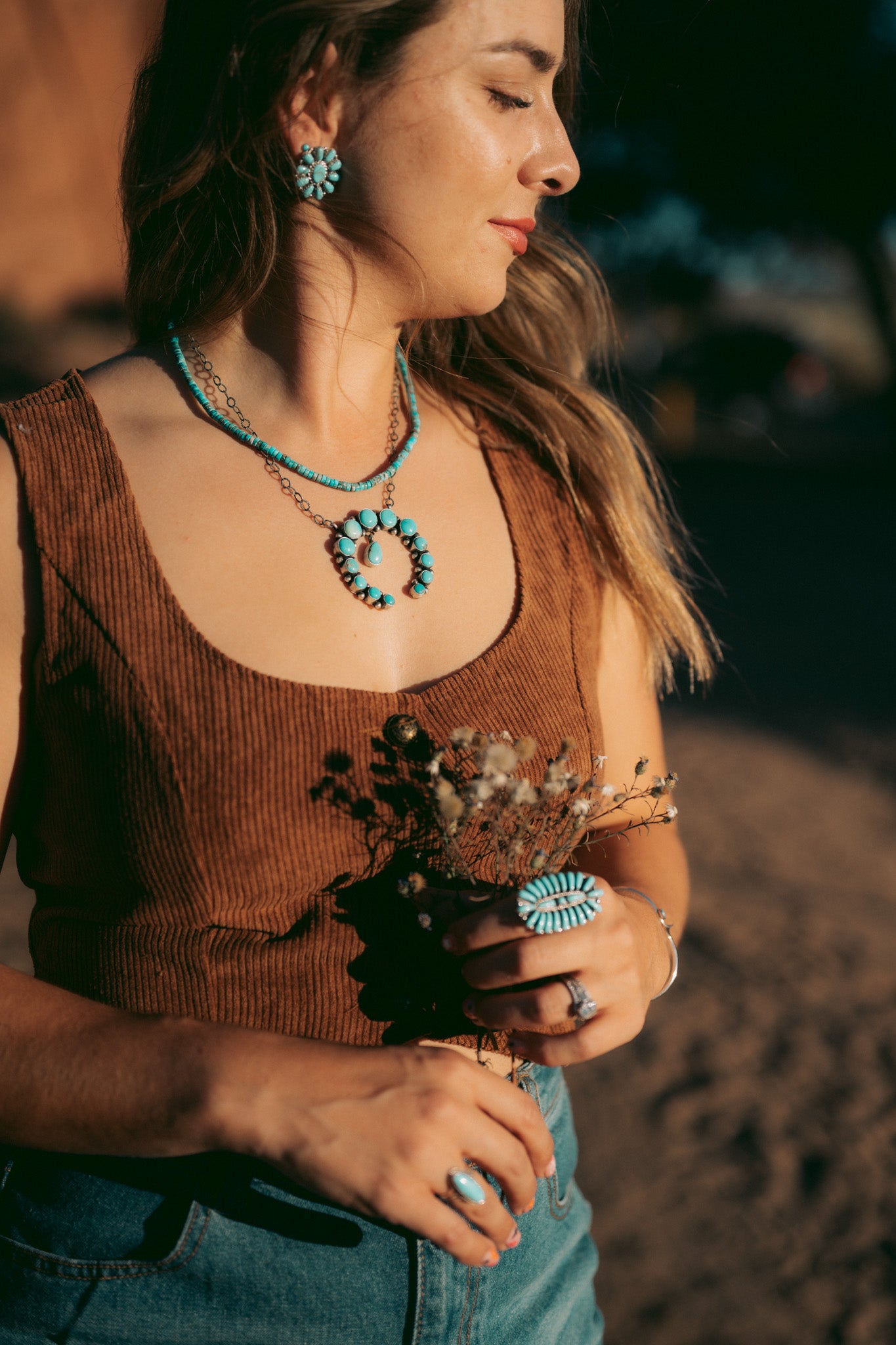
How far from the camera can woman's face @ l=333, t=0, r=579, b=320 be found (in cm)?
138

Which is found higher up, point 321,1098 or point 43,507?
point 43,507

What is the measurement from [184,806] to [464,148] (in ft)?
3.25

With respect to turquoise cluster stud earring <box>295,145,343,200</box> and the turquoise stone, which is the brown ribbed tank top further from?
turquoise cluster stud earring <box>295,145,343,200</box>

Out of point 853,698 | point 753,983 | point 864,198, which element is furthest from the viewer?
point 864,198

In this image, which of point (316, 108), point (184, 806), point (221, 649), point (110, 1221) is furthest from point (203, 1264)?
point (316, 108)

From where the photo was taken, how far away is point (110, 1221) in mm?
1272

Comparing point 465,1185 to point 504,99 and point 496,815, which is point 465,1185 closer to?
point 496,815

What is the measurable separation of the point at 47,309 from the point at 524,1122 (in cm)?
1202

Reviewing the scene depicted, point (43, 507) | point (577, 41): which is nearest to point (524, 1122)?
point (43, 507)

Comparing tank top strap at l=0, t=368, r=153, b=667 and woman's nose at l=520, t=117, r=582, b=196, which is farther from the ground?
woman's nose at l=520, t=117, r=582, b=196

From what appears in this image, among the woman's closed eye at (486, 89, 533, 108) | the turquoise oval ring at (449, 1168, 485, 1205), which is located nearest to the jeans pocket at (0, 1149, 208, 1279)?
the turquoise oval ring at (449, 1168, 485, 1205)

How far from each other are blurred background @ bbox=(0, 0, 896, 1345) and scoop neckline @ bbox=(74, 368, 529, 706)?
0.99 metres

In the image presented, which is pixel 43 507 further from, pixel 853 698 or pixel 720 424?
pixel 720 424

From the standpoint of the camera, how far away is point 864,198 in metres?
11.2
